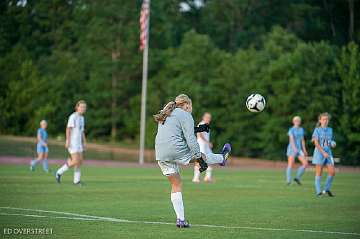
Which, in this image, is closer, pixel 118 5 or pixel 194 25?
pixel 118 5

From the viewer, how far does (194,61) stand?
57781 mm

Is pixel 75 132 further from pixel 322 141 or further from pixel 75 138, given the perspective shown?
pixel 322 141

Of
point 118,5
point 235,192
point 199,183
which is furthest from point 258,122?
point 235,192

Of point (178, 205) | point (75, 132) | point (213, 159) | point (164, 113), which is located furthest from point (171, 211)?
point (75, 132)

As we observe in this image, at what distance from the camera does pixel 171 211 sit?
52.8ft

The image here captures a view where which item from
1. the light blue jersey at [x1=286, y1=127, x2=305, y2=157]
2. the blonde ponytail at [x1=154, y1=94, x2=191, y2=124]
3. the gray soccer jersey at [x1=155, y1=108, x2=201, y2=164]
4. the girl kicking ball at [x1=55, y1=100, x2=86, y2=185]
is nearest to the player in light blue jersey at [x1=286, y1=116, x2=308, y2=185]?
the light blue jersey at [x1=286, y1=127, x2=305, y2=157]

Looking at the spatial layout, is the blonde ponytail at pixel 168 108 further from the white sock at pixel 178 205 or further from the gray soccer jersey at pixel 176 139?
the white sock at pixel 178 205

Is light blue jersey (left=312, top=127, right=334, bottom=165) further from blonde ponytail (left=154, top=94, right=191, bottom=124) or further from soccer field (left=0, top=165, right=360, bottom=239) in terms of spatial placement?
blonde ponytail (left=154, top=94, right=191, bottom=124)

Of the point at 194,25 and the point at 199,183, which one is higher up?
the point at 194,25

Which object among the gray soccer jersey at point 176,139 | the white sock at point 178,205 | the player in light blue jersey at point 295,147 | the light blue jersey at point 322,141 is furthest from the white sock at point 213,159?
the player in light blue jersey at point 295,147

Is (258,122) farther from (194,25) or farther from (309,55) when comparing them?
(194,25)

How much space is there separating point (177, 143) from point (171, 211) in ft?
10.6

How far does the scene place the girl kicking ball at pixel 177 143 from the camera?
43.0ft

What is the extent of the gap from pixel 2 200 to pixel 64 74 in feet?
164
